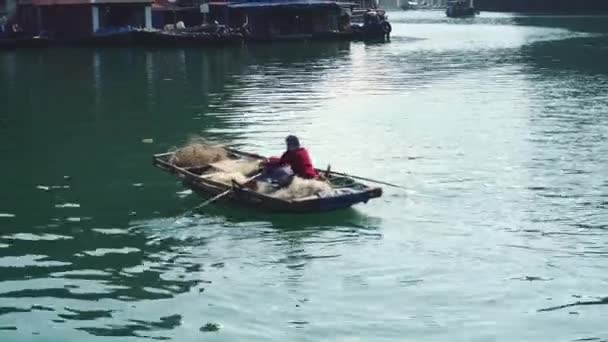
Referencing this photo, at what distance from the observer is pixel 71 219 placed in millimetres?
17469

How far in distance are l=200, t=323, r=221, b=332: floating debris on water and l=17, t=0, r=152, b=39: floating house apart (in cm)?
6398

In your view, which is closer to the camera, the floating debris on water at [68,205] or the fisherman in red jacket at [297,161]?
the fisherman in red jacket at [297,161]

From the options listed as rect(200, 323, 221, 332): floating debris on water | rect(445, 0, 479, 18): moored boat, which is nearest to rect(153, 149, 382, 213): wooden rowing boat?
rect(200, 323, 221, 332): floating debris on water

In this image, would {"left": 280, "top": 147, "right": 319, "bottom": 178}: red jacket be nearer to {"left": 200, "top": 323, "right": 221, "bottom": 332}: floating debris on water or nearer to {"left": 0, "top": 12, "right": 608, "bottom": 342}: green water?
{"left": 0, "top": 12, "right": 608, "bottom": 342}: green water

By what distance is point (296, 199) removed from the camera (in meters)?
15.9

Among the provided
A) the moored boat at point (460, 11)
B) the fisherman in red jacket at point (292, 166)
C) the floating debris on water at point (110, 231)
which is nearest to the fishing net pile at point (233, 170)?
the fisherman in red jacket at point (292, 166)

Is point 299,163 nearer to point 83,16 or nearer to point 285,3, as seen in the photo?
point 285,3

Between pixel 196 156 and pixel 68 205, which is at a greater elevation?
pixel 196 156

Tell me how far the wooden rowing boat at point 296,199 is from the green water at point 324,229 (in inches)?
13.4

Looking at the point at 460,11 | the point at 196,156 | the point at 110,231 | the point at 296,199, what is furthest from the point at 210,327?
the point at 460,11

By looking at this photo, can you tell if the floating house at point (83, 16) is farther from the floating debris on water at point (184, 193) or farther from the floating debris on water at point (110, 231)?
the floating debris on water at point (110, 231)

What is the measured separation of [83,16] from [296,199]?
63.6m

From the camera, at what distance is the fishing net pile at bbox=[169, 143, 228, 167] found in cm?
1916

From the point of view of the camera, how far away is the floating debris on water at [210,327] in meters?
11.9
